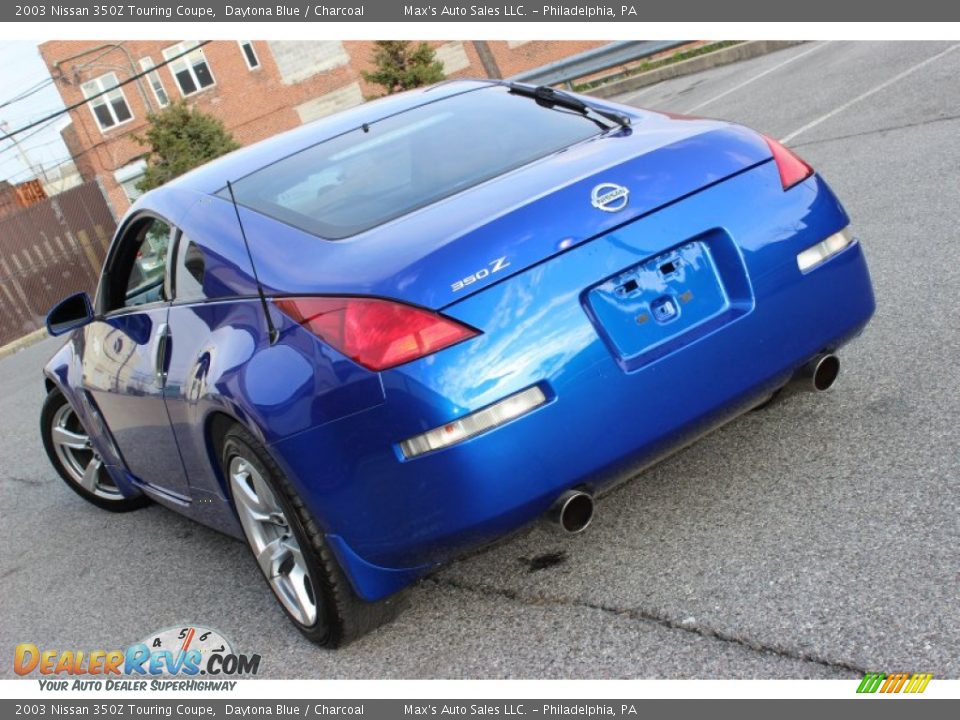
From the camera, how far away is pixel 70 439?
19.0 feet

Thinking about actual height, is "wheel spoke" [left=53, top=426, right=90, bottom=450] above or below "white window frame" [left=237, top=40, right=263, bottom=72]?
above

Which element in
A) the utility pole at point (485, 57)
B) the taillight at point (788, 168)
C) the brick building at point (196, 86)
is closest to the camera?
the taillight at point (788, 168)

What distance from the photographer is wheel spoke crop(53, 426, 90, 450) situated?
574 centimetres

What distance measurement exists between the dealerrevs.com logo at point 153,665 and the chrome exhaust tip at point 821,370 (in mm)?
1938

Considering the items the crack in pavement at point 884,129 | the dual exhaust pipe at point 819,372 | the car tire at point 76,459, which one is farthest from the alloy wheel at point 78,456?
the crack in pavement at point 884,129

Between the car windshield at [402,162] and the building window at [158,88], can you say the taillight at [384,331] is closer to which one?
the car windshield at [402,162]

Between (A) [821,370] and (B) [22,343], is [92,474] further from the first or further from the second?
(B) [22,343]

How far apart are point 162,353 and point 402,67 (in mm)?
32094

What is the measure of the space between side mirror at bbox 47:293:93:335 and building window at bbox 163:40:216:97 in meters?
44.5

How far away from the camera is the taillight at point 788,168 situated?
3.49 metres

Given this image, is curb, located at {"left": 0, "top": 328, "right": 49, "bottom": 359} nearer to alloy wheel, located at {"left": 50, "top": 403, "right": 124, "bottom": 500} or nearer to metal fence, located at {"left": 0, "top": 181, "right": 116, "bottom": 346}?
metal fence, located at {"left": 0, "top": 181, "right": 116, "bottom": 346}

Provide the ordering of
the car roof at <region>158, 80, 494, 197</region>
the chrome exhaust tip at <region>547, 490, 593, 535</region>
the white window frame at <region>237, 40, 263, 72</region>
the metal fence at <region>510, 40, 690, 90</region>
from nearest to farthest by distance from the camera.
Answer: the chrome exhaust tip at <region>547, 490, 593, 535</region> < the car roof at <region>158, 80, 494, 197</region> < the metal fence at <region>510, 40, 690, 90</region> < the white window frame at <region>237, 40, 263, 72</region>

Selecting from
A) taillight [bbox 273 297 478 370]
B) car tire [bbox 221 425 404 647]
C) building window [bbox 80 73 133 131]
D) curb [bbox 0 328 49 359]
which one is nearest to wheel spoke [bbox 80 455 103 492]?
car tire [bbox 221 425 404 647]

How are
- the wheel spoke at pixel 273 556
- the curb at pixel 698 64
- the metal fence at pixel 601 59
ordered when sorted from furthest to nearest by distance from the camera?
the metal fence at pixel 601 59, the curb at pixel 698 64, the wheel spoke at pixel 273 556
